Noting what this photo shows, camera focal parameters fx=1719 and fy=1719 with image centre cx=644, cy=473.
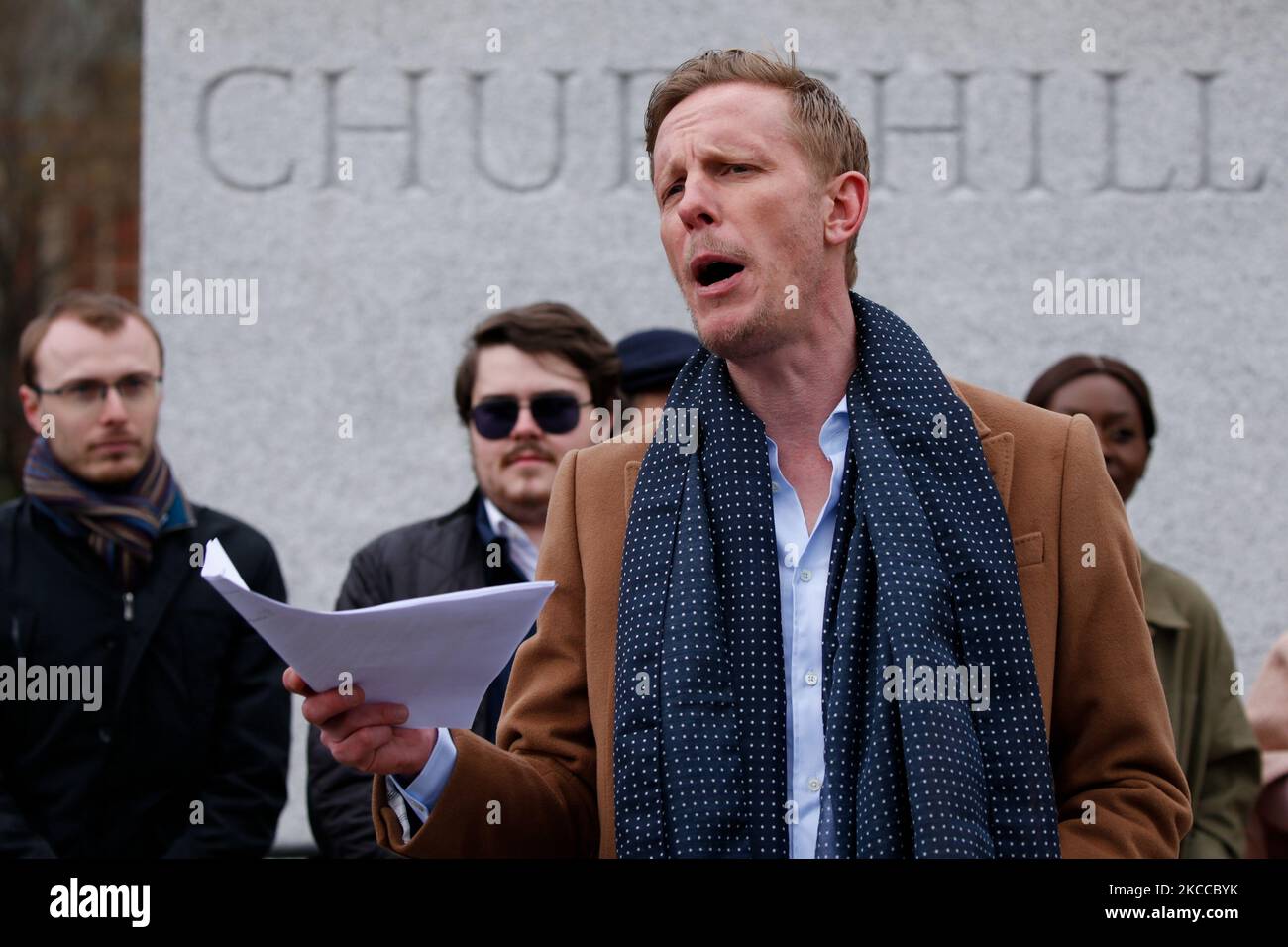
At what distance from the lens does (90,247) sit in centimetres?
1198

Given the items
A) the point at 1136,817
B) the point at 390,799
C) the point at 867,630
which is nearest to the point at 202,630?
the point at 390,799

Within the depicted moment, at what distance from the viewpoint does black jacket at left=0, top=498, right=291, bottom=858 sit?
392 centimetres

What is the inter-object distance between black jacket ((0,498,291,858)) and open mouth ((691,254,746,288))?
6.57 feet

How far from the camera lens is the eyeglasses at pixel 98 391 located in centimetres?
421

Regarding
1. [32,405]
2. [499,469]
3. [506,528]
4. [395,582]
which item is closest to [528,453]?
[499,469]

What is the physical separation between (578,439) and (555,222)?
5.22 feet

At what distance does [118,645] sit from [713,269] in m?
2.11

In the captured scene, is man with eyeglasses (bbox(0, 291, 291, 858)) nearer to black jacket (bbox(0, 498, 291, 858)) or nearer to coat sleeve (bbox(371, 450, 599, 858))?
black jacket (bbox(0, 498, 291, 858))

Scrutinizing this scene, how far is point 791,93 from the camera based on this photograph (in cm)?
256

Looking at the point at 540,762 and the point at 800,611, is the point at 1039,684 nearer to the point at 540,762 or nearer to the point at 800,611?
the point at 800,611

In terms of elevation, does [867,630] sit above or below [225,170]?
below

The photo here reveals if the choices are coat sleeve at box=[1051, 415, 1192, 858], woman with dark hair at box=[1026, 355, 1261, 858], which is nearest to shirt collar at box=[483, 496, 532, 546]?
woman with dark hair at box=[1026, 355, 1261, 858]
